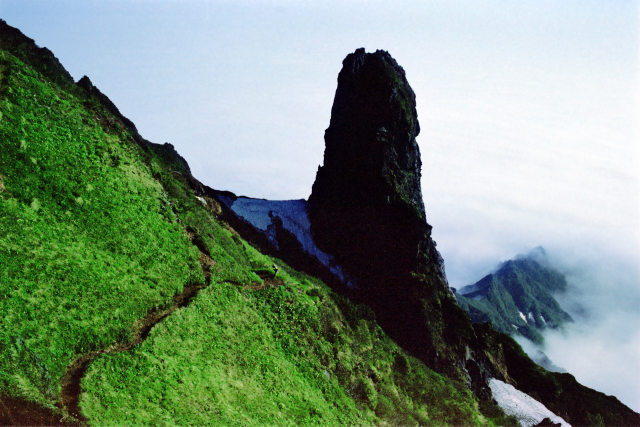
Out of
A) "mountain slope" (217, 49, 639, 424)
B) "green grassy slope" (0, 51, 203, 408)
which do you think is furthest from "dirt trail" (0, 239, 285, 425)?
"mountain slope" (217, 49, 639, 424)

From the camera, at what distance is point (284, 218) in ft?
279

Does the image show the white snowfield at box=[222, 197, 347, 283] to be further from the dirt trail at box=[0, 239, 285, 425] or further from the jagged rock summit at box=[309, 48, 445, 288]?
the dirt trail at box=[0, 239, 285, 425]

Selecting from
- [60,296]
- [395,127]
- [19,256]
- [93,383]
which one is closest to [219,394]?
[93,383]

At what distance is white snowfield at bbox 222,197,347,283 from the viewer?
8000cm

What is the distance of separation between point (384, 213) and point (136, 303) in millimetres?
57351

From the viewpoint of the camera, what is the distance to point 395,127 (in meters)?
83.5

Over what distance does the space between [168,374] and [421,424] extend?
1314 inches

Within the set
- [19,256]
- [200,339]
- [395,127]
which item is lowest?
[200,339]

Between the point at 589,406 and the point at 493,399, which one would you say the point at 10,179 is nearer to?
the point at 493,399

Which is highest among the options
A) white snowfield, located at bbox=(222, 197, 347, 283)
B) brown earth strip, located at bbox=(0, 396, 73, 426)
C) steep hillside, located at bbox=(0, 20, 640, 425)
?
white snowfield, located at bbox=(222, 197, 347, 283)

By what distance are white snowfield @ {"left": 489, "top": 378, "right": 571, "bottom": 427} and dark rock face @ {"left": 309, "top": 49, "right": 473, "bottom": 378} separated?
8.55 meters

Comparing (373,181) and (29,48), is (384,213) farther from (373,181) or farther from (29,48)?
(29,48)

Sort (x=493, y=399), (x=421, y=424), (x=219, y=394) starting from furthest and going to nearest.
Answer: (x=493, y=399) < (x=421, y=424) < (x=219, y=394)

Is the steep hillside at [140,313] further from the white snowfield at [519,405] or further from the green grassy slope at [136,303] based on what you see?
the white snowfield at [519,405]
